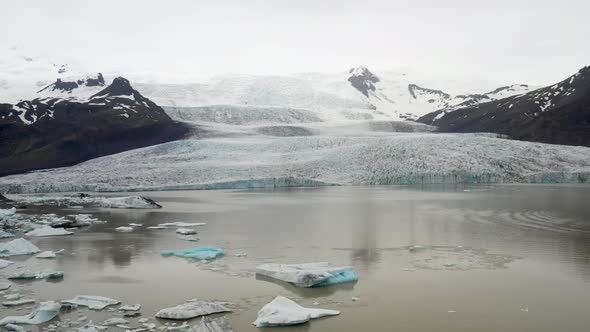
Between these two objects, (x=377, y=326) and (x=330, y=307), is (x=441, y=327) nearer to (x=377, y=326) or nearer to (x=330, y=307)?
(x=377, y=326)

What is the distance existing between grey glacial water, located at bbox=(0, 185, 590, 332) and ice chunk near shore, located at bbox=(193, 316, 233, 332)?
317mm

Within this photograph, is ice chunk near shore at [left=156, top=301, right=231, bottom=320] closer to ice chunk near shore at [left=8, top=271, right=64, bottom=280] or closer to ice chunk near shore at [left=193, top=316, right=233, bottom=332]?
ice chunk near shore at [left=193, top=316, right=233, bottom=332]

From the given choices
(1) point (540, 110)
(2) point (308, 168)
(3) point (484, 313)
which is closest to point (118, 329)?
(3) point (484, 313)

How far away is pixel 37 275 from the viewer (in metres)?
11.5

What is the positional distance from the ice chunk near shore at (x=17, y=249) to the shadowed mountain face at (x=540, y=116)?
7547 cm

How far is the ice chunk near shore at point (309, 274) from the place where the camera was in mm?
10617

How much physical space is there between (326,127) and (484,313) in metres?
80.9

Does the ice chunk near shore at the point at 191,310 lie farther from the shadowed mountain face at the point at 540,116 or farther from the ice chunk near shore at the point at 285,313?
the shadowed mountain face at the point at 540,116

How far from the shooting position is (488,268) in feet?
40.4

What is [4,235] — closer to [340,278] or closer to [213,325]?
[340,278]

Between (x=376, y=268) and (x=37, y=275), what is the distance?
25.0ft

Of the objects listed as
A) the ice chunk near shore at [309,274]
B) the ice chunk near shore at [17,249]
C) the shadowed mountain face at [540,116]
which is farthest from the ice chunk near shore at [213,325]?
the shadowed mountain face at [540,116]

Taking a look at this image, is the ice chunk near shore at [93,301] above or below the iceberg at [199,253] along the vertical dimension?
below

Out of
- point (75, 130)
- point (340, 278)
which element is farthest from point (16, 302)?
point (75, 130)
